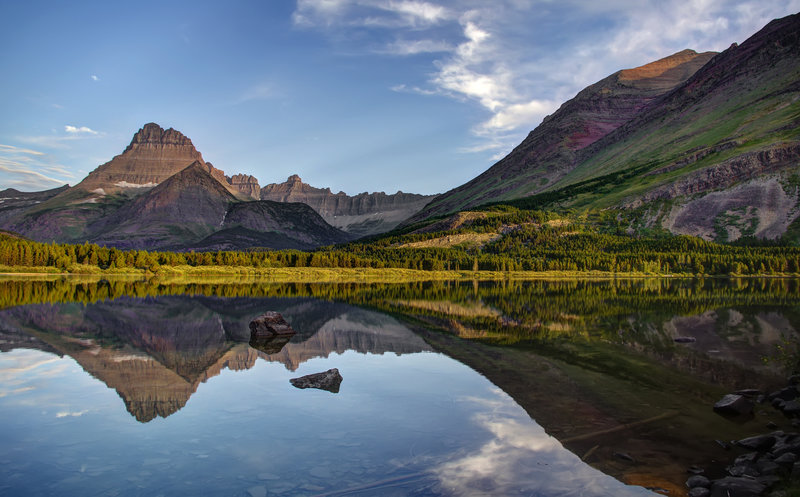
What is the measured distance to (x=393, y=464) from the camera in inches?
591

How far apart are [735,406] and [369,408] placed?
51.3ft

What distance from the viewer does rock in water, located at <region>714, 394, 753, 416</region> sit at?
20266 millimetres

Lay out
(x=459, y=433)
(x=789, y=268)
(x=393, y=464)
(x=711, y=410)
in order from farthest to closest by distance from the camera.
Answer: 1. (x=789, y=268)
2. (x=711, y=410)
3. (x=459, y=433)
4. (x=393, y=464)

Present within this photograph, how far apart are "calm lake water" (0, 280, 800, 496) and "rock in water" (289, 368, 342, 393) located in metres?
0.55

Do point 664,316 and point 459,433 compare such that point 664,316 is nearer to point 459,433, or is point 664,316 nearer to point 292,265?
point 459,433

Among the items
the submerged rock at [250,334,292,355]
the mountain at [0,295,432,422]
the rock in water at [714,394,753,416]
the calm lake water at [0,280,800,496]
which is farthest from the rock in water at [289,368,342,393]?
the rock in water at [714,394,753,416]

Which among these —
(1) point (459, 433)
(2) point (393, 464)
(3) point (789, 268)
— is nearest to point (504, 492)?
(2) point (393, 464)

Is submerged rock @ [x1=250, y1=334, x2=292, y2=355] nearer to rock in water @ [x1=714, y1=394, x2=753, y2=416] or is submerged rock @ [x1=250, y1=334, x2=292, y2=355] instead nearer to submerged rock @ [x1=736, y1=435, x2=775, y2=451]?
rock in water @ [x1=714, y1=394, x2=753, y2=416]

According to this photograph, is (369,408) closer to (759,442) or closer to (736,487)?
(736,487)

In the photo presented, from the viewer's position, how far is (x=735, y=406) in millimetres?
20359

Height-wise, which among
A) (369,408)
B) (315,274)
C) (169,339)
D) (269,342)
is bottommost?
(315,274)

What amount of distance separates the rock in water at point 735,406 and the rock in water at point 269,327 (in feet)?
104

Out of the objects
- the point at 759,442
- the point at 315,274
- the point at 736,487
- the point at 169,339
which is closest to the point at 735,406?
the point at 759,442

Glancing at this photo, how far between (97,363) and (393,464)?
23.2 meters
